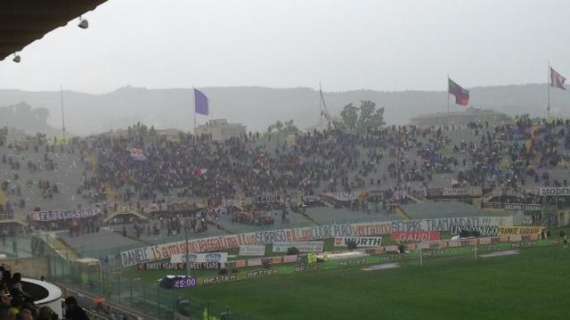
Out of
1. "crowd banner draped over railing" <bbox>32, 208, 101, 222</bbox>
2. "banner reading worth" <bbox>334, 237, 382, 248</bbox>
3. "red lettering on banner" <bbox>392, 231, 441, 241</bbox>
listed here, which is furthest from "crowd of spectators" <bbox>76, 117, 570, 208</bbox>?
A: "red lettering on banner" <bbox>392, 231, 441, 241</bbox>

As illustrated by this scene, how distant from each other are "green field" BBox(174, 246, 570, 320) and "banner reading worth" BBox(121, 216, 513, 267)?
8.25 meters

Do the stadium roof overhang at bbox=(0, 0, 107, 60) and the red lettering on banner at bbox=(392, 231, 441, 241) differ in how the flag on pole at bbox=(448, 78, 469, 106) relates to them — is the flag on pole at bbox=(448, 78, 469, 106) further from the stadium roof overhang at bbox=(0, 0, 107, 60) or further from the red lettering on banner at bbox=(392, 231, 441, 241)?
the stadium roof overhang at bbox=(0, 0, 107, 60)

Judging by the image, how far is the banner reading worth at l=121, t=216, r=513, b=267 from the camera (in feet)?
140

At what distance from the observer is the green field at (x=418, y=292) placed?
2659cm

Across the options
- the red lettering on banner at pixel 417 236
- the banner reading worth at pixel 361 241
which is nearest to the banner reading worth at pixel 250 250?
the banner reading worth at pixel 361 241

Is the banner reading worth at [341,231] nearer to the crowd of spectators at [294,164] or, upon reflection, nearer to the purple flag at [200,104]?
the crowd of spectators at [294,164]

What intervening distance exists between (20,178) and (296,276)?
74.6ft

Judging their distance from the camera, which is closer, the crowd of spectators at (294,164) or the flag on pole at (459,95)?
the crowd of spectators at (294,164)

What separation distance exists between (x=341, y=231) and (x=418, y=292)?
59.2ft

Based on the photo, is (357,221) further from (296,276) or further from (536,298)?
(536,298)

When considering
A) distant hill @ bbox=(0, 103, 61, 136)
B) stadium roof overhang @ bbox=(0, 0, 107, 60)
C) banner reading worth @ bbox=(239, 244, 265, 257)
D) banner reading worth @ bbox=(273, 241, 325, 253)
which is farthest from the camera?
distant hill @ bbox=(0, 103, 61, 136)

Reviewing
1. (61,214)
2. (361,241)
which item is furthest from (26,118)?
(361,241)

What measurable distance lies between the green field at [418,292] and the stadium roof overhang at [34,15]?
1883 cm

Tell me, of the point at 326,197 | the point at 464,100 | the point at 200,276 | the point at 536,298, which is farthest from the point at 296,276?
the point at 464,100
